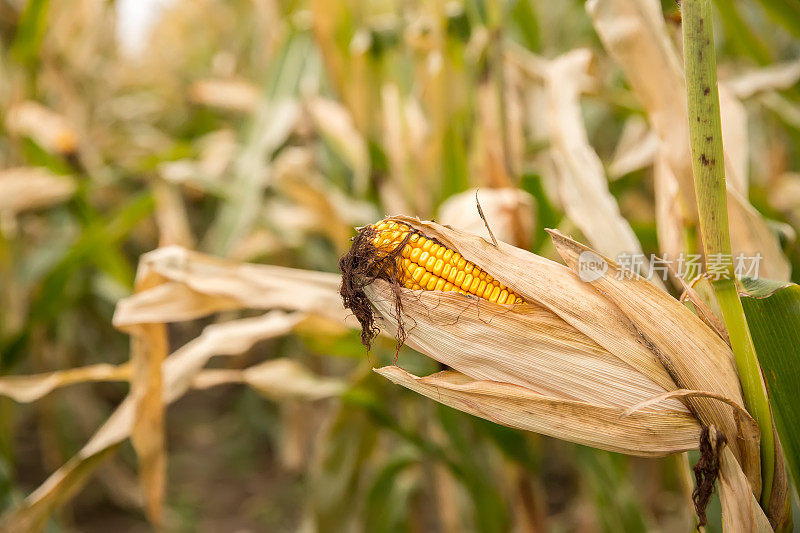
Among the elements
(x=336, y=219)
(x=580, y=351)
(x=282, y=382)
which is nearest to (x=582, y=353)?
(x=580, y=351)

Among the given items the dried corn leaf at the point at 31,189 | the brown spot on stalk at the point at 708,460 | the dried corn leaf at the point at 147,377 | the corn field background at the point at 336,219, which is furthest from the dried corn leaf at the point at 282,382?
the dried corn leaf at the point at 31,189

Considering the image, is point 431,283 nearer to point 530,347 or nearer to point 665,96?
point 530,347

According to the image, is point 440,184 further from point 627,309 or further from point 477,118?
point 627,309

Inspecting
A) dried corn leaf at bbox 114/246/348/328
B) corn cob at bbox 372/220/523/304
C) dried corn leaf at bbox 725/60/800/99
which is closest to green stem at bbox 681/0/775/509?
corn cob at bbox 372/220/523/304

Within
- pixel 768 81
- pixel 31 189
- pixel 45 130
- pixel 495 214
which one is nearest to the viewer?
pixel 495 214

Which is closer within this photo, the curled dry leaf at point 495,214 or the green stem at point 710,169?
the green stem at point 710,169

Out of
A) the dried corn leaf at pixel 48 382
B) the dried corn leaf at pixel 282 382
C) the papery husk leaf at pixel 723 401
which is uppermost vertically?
the papery husk leaf at pixel 723 401

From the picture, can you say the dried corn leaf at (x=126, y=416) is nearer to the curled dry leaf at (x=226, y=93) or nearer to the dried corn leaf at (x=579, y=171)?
the dried corn leaf at (x=579, y=171)
